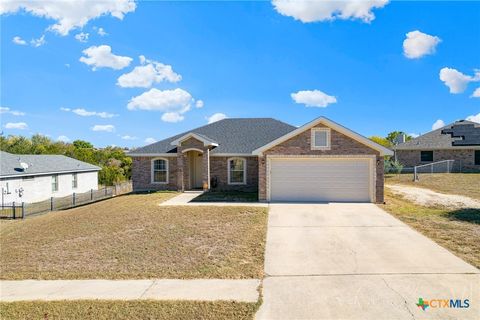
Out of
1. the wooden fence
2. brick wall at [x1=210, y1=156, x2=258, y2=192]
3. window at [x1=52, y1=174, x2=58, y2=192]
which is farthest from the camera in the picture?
window at [x1=52, y1=174, x2=58, y2=192]

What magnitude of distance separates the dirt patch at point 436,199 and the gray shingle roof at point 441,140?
1403 centimetres

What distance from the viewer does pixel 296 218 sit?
11555 millimetres

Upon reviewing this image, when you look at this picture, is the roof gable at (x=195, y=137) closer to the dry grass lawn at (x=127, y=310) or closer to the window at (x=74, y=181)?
the dry grass lawn at (x=127, y=310)

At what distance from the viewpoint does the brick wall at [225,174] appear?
18484 mm

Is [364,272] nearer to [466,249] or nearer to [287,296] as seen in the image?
[287,296]

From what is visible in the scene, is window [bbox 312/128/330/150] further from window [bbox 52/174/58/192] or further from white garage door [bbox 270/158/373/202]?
window [bbox 52/174/58/192]

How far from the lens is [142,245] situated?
28.8ft

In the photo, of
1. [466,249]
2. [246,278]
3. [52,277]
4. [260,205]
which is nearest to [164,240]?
[52,277]

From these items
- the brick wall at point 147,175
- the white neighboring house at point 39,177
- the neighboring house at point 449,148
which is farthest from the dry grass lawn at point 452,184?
the white neighboring house at point 39,177

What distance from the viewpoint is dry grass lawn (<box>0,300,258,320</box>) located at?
16.6 feet

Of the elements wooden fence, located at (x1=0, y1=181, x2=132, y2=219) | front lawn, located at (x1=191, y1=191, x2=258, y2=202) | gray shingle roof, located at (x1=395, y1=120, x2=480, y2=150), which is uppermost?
gray shingle roof, located at (x1=395, y1=120, x2=480, y2=150)

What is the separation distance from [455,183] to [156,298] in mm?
23415

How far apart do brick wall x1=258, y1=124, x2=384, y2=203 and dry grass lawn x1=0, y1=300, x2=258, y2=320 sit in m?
9.78

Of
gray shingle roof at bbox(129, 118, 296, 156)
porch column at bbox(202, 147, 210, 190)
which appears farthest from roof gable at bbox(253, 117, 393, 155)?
porch column at bbox(202, 147, 210, 190)
